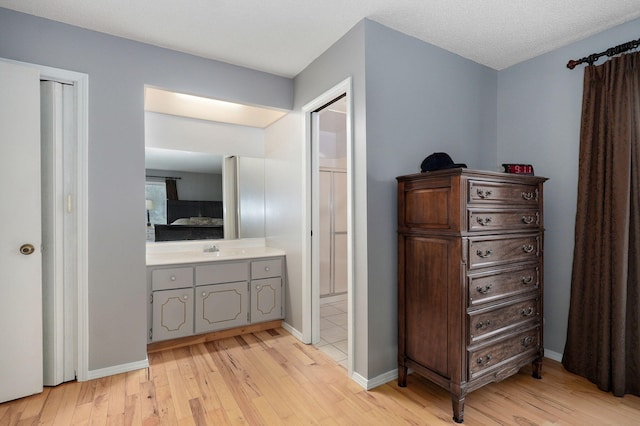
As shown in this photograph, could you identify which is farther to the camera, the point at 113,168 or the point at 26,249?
the point at 113,168

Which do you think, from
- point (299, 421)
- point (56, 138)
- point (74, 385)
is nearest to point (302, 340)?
point (299, 421)

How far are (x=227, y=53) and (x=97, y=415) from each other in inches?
105

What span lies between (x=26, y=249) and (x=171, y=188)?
1.40 m

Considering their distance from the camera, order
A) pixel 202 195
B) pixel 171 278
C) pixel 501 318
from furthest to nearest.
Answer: pixel 202 195 → pixel 171 278 → pixel 501 318

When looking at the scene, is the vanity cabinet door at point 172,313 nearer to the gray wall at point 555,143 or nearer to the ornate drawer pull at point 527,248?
the ornate drawer pull at point 527,248

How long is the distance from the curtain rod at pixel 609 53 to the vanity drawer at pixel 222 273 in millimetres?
3107

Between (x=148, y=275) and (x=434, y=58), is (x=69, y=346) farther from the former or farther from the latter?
(x=434, y=58)

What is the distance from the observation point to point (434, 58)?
256 cm

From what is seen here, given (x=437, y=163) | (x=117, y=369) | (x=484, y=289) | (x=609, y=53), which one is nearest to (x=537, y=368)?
(x=484, y=289)

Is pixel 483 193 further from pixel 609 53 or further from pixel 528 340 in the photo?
pixel 609 53

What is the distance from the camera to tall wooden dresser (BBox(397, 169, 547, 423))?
6.10ft

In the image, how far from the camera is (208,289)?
290cm

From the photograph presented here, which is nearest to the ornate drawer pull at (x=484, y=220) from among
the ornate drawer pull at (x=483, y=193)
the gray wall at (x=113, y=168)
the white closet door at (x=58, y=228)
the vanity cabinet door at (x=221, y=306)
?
the ornate drawer pull at (x=483, y=193)

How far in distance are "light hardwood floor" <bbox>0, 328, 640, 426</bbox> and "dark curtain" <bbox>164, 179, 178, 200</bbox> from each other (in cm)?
159
